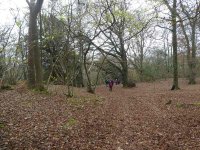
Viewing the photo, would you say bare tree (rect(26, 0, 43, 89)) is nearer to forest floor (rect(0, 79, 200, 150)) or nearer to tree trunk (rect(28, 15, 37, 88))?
tree trunk (rect(28, 15, 37, 88))

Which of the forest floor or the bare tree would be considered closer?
the forest floor

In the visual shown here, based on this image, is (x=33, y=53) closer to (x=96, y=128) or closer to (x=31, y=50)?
(x=31, y=50)

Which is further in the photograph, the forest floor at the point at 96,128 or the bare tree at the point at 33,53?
the bare tree at the point at 33,53

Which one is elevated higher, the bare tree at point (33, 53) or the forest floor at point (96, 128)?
the bare tree at point (33, 53)

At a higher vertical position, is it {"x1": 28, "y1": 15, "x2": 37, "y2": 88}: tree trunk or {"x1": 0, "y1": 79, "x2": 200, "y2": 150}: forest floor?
{"x1": 28, "y1": 15, "x2": 37, "y2": 88}: tree trunk

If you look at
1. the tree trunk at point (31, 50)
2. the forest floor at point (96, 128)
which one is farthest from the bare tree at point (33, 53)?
the forest floor at point (96, 128)

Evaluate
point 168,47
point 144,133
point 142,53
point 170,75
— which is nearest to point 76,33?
point 144,133

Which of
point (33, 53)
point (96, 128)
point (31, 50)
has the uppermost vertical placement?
point (31, 50)

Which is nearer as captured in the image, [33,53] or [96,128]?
[96,128]

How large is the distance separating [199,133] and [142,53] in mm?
43934

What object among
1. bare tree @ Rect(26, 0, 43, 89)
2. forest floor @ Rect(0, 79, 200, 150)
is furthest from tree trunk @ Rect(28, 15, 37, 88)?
forest floor @ Rect(0, 79, 200, 150)

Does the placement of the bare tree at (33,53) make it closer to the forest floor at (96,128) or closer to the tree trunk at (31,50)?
the tree trunk at (31,50)

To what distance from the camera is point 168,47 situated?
59.0 meters

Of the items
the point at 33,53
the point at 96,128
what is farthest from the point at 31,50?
the point at 96,128
